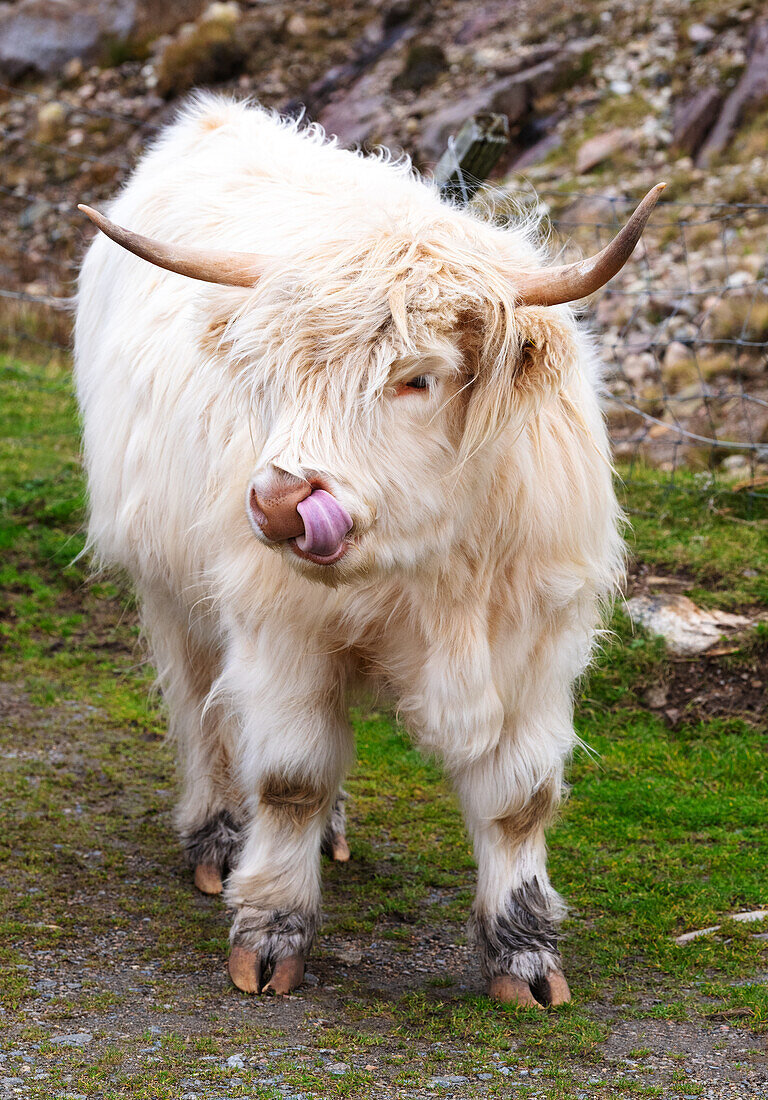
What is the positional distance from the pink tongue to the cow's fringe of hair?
4.10ft

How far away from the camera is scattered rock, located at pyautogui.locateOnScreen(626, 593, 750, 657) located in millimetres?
4770

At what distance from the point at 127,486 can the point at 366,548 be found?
54.9 inches

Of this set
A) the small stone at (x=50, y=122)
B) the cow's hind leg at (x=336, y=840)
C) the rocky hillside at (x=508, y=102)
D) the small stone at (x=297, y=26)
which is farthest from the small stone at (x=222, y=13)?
the cow's hind leg at (x=336, y=840)

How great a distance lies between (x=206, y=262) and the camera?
8.76 ft

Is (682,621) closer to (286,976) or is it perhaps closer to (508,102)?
(286,976)

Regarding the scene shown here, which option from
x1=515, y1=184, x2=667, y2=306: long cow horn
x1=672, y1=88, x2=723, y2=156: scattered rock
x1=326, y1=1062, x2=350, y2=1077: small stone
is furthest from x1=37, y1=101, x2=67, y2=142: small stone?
x1=326, y1=1062, x2=350, y2=1077: small stone

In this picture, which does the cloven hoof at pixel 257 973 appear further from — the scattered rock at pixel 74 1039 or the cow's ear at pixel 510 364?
the cow's ear at pixel 510 364

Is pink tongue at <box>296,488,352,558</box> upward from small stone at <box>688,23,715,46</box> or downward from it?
downward

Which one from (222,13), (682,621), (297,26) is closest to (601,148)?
(297,26)

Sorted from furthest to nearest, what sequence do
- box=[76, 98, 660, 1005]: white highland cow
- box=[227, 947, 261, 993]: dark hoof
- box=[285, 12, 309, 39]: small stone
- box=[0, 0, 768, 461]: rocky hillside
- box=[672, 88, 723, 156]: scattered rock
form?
box=[285, 12, 309, 39]: small stone < box=[672, 88, 723, 156]: scattered rock < box=[0, 0, 768, 461]: rocky hillside < box=[227, 947, 261, 993]: dark hoof < box=[76, 98, 660, 1005]: white highland cow

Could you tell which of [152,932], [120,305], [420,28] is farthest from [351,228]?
[420,28]

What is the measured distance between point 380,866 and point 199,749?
0.73 meters

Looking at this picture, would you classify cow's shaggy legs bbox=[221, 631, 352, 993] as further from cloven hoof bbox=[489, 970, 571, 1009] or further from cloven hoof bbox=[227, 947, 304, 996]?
cloven hoof bbox=[489, 970, 571, 1009]

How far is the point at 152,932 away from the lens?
3459 mm
